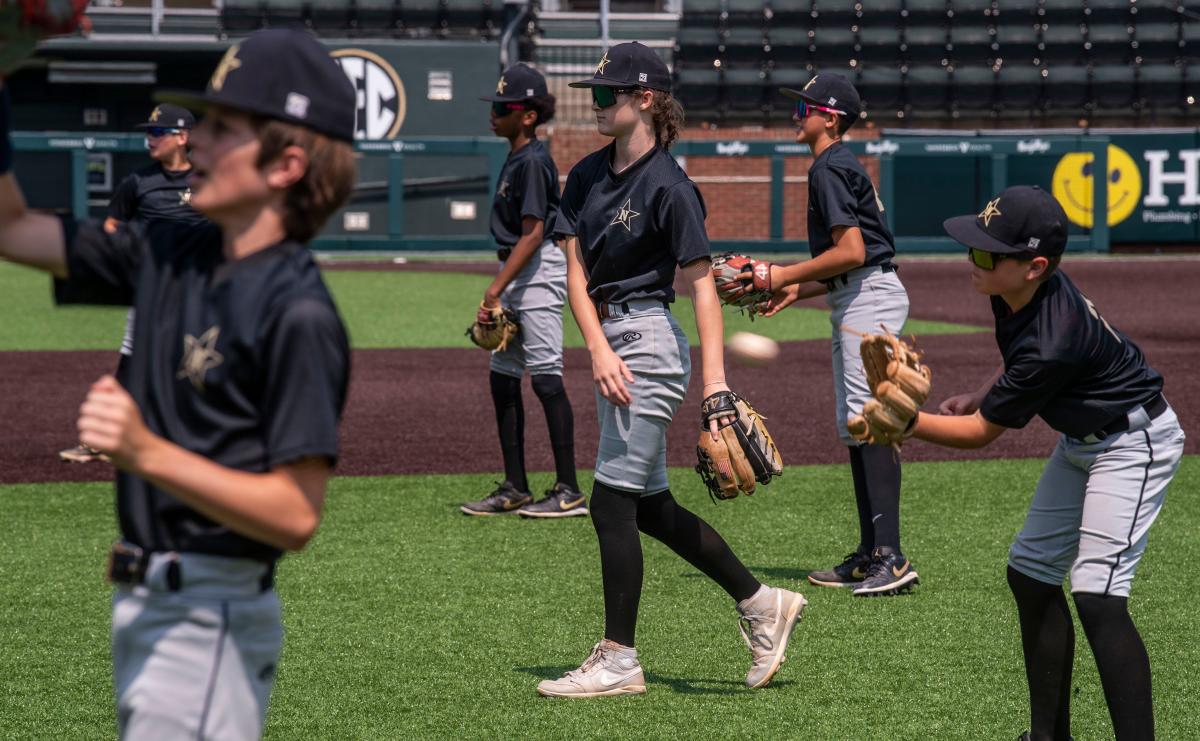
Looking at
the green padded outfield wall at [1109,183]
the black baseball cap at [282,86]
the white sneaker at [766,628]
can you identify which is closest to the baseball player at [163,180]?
the white sneaker at [766,628]

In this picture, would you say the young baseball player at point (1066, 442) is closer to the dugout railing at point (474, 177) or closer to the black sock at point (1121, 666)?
the black sock at point (1121, 666)

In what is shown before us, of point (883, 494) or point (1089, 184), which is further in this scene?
point (1089, 184)

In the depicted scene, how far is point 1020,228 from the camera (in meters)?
3.97

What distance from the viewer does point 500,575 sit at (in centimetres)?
641

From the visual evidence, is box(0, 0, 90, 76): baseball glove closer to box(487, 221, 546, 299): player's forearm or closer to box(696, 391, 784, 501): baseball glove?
box(696, 391, 784, 501): baseball glove

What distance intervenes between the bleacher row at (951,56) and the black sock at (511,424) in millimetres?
21887

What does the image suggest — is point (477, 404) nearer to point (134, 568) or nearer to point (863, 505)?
point (863, 505)

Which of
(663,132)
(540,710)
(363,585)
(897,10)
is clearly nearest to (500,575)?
(363,585)

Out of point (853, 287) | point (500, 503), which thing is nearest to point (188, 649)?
point (853, 287)

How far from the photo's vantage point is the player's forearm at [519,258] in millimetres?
7496

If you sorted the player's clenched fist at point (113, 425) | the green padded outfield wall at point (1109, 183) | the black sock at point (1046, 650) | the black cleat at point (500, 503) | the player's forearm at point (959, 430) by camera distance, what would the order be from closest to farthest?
1. the player's clenched fist at point (113, 425)
2. the player's forearm at point (959, 430)
3. the black sock at point (1046, 650)
4. the black cleat at point (500, 503)
5. the green padded outfield wall at point (1109, 183)

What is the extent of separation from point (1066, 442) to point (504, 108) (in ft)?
13.6

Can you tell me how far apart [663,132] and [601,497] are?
1.22 m

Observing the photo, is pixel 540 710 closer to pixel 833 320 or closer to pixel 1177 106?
pixel 833 320
